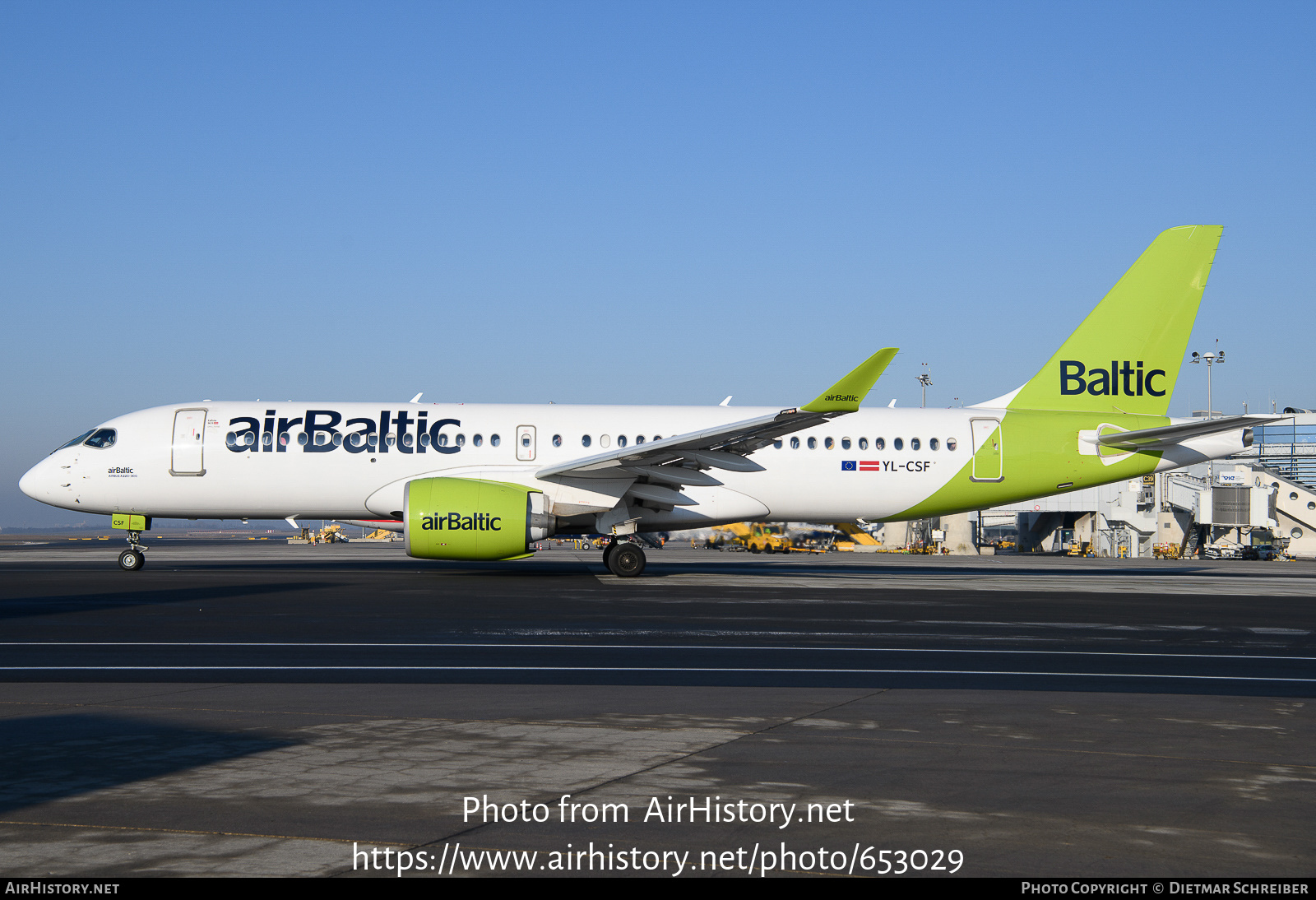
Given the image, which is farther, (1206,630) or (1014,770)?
(1206,630)

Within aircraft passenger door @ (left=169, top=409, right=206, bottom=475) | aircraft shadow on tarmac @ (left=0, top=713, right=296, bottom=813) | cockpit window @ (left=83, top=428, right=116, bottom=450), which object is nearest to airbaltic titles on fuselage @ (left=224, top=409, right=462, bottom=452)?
aircraft passenger door @ (left=169, top=409, right=206, bottom=475)

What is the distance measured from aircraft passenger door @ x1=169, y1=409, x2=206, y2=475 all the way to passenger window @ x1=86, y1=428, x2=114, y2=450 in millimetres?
1630

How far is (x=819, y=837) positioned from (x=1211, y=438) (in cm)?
2342

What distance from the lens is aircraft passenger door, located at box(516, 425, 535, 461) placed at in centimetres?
2345

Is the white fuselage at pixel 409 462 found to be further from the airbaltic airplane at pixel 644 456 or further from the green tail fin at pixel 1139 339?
the green tail fin at pixel 1139 339

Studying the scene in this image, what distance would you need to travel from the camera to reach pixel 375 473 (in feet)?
74.8

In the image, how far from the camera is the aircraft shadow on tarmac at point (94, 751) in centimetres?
500

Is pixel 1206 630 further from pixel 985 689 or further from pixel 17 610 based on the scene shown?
pixel 17 610

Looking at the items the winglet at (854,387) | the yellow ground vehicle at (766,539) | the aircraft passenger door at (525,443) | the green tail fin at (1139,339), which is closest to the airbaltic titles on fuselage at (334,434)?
the aircraft passenger door at (525,443)

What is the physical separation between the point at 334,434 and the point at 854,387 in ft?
38.0

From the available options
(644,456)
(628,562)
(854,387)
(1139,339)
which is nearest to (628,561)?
(628,562)

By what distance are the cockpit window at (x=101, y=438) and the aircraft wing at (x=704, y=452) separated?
9.95 metres

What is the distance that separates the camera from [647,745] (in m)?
6.09
